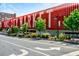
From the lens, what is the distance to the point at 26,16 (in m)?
73.2

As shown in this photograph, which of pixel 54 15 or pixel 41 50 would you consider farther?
pixel 54 15

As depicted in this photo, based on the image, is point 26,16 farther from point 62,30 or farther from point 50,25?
point 62,30

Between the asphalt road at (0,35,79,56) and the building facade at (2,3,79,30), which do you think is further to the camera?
the building facade at (2,3,79,30)

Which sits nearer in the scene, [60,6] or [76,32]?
[76,32]

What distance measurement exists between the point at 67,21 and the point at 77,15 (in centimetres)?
197

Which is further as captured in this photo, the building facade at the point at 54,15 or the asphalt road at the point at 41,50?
the building facade at the point at 54,15

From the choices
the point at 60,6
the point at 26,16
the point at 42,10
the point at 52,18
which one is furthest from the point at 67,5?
the point at 26,16

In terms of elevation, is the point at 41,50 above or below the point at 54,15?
below

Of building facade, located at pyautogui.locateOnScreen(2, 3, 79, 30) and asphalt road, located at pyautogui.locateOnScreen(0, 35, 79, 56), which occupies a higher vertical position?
building facade, located at pyautogui.locateOnScreen(2, 3, 79, 30)

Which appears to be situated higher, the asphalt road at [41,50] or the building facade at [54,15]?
the building facade at [54,15]

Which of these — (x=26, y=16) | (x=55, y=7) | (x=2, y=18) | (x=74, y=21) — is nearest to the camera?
(x=74, y=21)

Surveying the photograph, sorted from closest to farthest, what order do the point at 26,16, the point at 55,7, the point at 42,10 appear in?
the point at 55,7 → the point at 42,10 → the point at 26,16

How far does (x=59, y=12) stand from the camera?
55125 millimetres

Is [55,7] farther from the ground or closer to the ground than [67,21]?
farther from the ground
